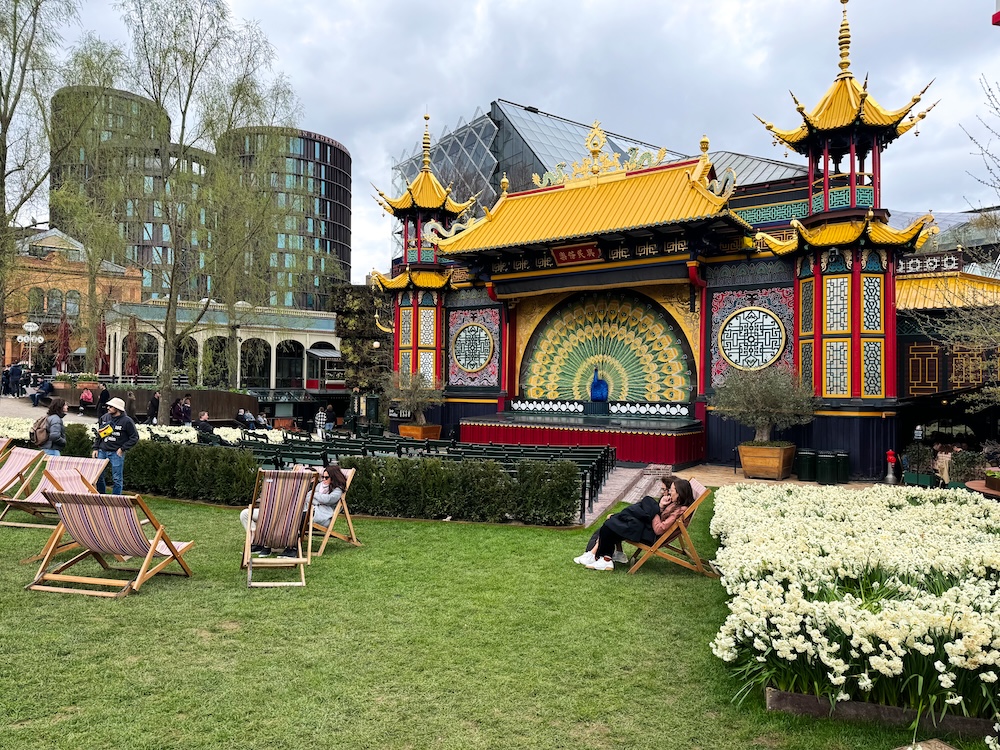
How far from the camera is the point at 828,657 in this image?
3324mm

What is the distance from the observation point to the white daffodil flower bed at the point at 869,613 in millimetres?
3254

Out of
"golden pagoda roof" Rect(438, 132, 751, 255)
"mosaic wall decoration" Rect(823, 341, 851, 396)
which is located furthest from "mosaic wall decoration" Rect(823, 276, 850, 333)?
"golden pagoda roof" Rect(438, 132, 751, 255)

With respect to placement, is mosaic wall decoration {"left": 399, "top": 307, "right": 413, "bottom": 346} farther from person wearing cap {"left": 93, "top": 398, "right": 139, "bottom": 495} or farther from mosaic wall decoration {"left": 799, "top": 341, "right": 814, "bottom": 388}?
person wearing cap {"left": 93, "top": 398, "right": 139, "bottom": 495}

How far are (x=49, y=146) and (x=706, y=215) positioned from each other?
46.5ft

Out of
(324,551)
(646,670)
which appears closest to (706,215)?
(324,551)

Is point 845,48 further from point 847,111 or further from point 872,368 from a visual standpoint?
point 872,368

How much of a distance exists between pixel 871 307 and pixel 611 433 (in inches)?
233

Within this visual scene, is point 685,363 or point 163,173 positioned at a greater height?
point 163,173

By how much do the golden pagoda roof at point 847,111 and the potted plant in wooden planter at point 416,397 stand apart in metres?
10.8

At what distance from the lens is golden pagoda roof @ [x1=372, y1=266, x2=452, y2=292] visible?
2011cm

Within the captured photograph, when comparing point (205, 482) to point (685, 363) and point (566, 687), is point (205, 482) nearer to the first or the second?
point (566, 687)

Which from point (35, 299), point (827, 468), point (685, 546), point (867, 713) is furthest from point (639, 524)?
point (35, 299)

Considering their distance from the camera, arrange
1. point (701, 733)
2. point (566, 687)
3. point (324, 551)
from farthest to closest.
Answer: point (324, 551) < point (566, 687) < point (701, 733)

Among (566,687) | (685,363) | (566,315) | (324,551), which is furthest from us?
(566,315)
